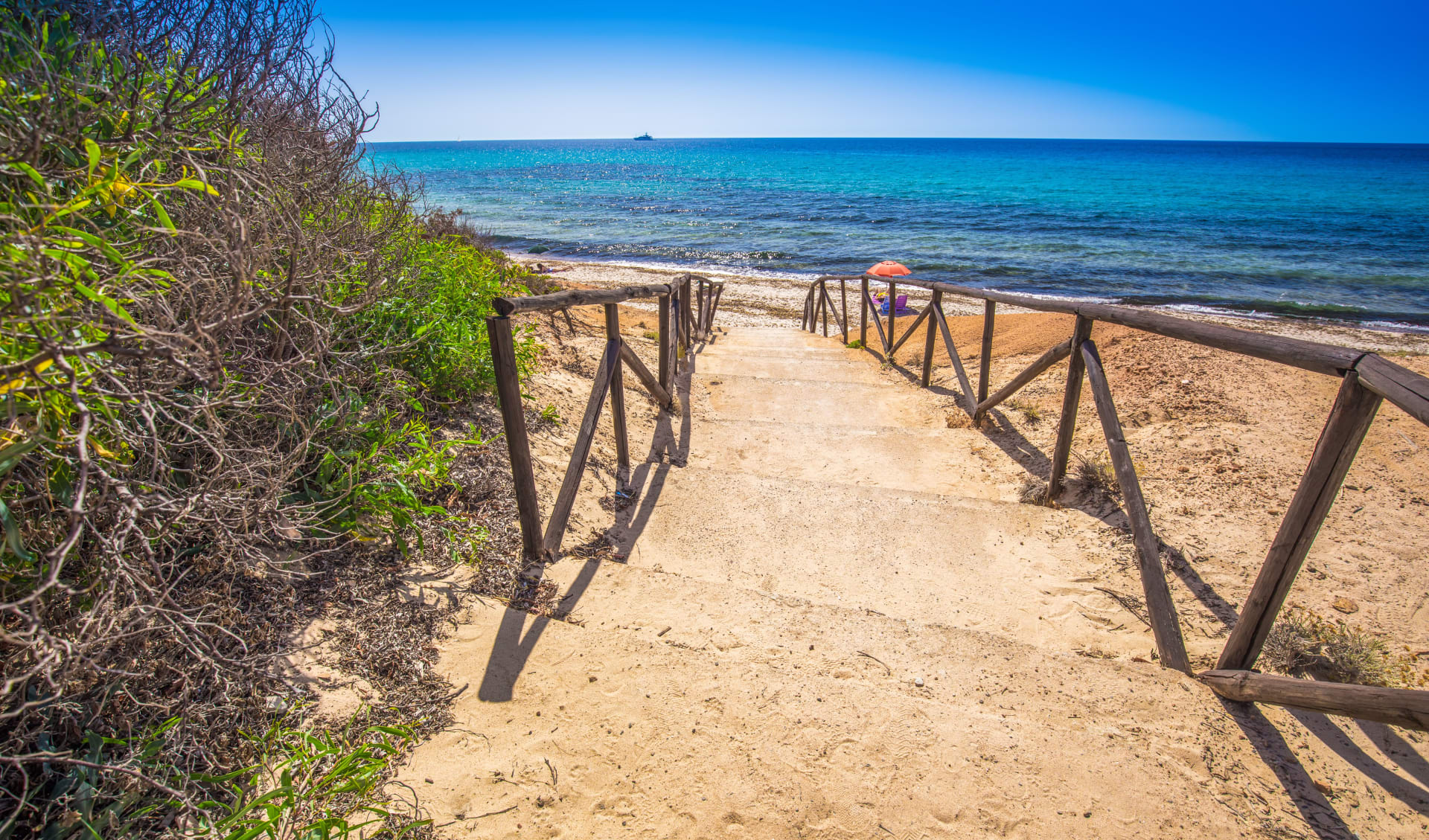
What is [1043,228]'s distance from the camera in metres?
26.5

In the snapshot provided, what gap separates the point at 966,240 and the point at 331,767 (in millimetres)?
26563

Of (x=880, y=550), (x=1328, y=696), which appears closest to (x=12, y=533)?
(x=880, y=550)

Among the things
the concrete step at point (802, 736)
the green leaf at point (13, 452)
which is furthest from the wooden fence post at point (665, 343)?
the green leaf at point (13, 452)

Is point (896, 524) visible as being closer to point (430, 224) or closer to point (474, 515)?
point (474, 515)

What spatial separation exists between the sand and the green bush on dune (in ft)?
1.88

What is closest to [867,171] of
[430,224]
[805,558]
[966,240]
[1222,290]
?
[966,240]

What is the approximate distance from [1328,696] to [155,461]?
323 cm

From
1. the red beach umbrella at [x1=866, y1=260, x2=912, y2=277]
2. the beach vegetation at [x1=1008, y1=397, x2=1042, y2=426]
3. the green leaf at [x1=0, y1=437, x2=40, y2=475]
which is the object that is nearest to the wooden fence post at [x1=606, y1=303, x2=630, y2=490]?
the green leaf at [x1=0, y1=437, x2=40, y2=475]

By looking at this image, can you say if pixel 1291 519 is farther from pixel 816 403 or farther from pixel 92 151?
pixel 816 403

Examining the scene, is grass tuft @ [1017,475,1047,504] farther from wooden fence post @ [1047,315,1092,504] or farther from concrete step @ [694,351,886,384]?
concrete step @ [694,351,886,384]

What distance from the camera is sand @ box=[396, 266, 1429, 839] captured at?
1.83m

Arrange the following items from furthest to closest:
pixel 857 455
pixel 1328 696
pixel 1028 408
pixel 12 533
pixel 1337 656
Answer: pixel 1028 408
pixel 857 455
pixel 1337 656
pixel 1328 696
pixel 12 533

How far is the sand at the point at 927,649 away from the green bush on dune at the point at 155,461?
0.57 m

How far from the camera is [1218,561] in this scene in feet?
9.59
